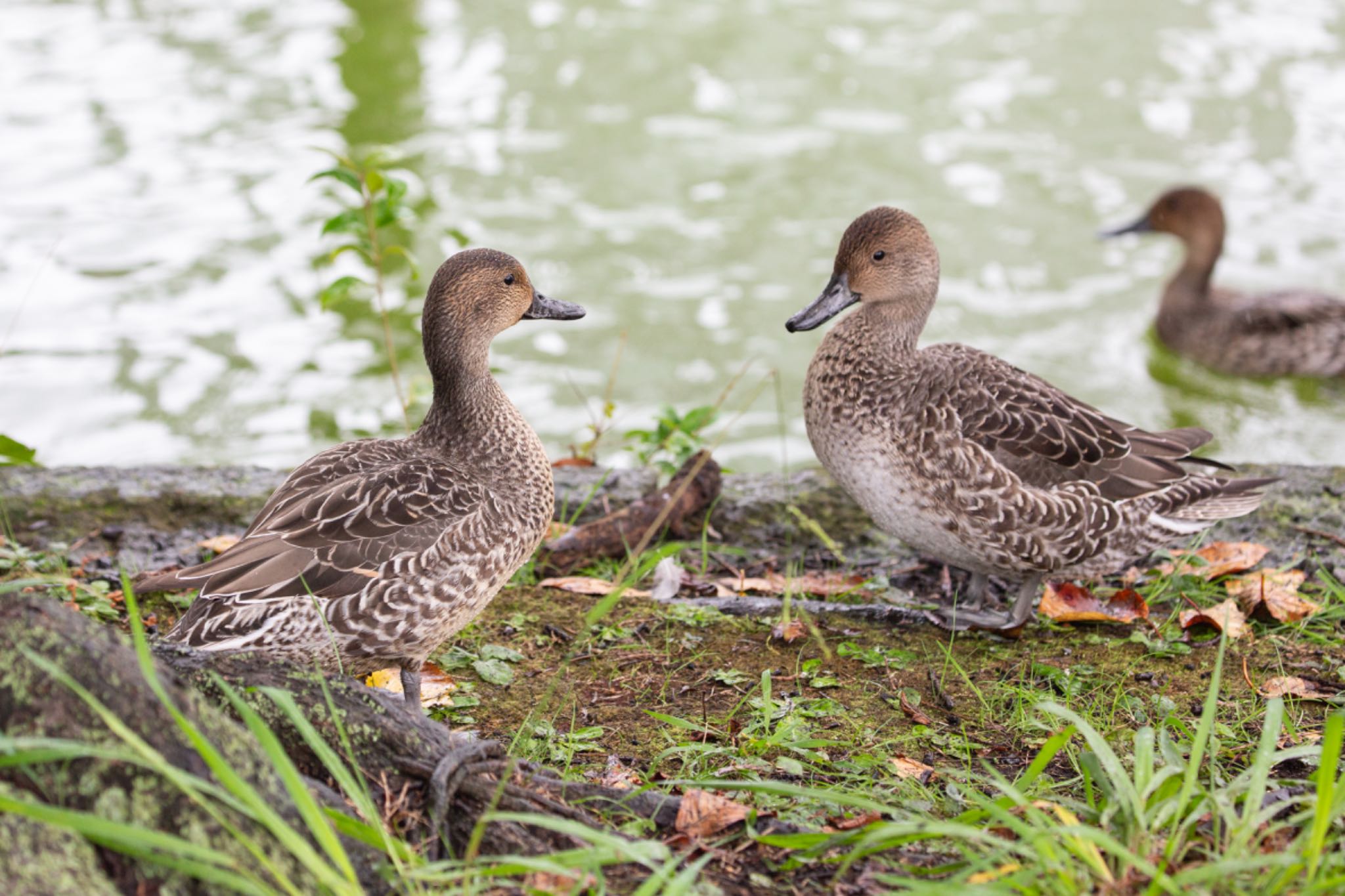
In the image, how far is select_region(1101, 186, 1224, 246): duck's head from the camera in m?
9.08

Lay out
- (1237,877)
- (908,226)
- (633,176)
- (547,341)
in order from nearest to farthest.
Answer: (1237,877), (908,226), (547,341), (633,176)

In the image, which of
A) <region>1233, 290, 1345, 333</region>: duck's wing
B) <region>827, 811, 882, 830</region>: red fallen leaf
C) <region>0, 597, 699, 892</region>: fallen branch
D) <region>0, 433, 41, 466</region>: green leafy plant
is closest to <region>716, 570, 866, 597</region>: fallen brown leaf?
<region>827, 811, 882, 830</region>: red fallen leaf

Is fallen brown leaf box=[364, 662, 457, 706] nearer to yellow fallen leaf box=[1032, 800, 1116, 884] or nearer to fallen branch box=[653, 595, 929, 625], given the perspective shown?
fallen branch box=[653, 595, 929, 625]

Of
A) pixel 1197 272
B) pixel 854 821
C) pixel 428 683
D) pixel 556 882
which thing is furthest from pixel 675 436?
pixel 1197 272

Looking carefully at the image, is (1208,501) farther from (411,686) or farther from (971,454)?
(411,686)

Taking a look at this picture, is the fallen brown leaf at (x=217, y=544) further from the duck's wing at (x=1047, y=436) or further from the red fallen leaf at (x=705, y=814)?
the duck's wing at (x=1047, y=436)

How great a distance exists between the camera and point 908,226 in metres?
4.90

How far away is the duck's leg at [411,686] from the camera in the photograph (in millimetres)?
3637

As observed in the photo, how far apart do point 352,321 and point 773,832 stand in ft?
21.2

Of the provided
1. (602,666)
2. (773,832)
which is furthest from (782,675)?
(773,832)

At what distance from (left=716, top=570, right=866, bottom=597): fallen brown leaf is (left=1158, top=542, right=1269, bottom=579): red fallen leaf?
3.83 feet

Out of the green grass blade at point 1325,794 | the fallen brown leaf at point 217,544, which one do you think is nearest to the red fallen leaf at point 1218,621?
the green grass blade at point 1325,794

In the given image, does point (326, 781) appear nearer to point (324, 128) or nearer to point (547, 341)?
point (547, 341)

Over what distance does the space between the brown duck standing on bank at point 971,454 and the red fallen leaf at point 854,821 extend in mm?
1485
